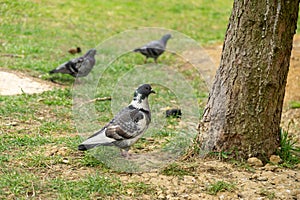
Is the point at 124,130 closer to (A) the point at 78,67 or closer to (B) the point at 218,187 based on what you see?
(B) the point at 218,187

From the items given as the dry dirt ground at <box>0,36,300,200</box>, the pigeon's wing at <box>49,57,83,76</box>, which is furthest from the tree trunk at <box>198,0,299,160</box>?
the pigeon's wing at <box>49,57,83,76</box>

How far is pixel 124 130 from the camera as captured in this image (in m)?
5.54

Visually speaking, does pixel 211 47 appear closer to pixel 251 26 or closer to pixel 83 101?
pixel 83 101

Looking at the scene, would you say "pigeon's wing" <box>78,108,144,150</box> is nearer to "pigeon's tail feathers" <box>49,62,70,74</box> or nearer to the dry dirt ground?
the dry dirt ground

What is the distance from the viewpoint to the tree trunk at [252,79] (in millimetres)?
5484

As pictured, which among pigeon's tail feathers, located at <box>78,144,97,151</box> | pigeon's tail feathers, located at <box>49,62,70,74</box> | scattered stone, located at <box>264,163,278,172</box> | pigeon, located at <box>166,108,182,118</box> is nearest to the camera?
pigeon's tail feathers, located at <box>78,144,97,151</box>

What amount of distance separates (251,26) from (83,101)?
375 centimetres

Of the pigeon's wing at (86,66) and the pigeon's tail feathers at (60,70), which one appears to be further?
the pigeon's wing at (86,66)

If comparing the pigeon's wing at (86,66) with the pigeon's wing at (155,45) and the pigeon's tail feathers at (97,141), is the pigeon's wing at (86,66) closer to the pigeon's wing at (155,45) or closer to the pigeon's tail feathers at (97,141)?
the pigeon's wing at (155,45)

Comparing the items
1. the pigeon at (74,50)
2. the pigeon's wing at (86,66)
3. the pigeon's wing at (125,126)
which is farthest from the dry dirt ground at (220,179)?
the pigeon at (74,50)

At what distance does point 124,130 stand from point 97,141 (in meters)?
0.32

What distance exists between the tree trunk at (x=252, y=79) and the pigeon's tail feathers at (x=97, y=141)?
1.11 metres

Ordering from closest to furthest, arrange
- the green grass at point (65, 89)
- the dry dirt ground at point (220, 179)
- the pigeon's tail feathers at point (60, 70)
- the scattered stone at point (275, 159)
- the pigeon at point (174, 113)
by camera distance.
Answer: the dry dirt ground at point (220, 179) < the green grass at point (65, 89) < the scattered stone at point (275, 159) < the pigeon at point (174, 113) < the pigeon's tail feathers at point (60, 70)

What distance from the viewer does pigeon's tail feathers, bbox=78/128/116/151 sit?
5.34 metres
